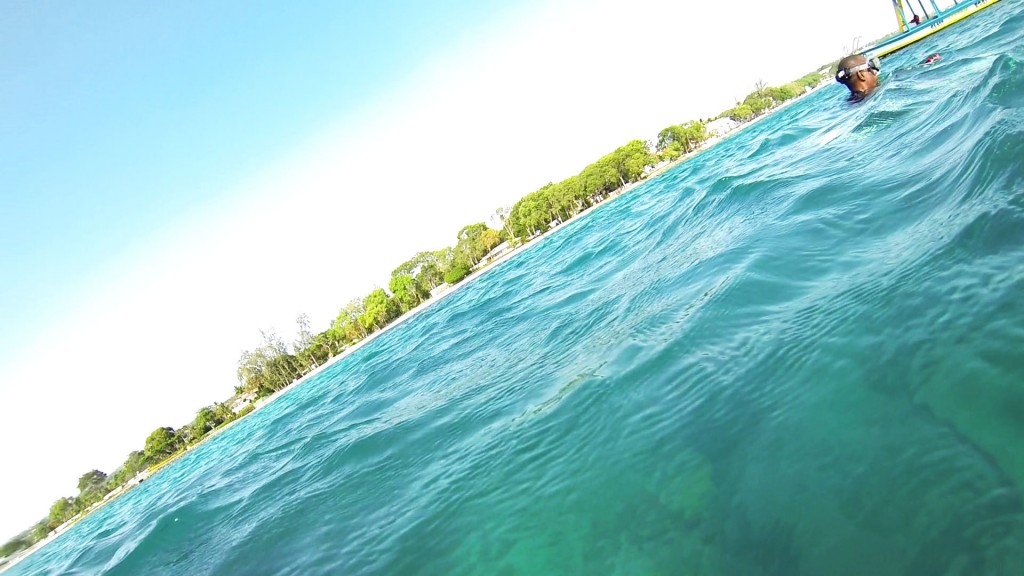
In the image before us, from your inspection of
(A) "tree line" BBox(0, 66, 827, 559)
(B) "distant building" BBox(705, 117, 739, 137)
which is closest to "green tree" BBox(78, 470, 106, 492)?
(A) "tree line" BBox(0, 66, 827, 559)

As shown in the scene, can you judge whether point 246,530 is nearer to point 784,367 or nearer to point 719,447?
point 719,447

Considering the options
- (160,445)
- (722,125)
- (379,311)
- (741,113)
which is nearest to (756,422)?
(379,311)

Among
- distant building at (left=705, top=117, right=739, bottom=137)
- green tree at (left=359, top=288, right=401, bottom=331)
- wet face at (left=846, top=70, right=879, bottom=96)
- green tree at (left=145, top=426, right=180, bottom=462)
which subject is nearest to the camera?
wet face at (left=846, top=70, right=879, bottom=96)

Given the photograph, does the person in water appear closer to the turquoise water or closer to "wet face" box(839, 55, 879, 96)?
"wet face" box(839, 55, 879, 96)

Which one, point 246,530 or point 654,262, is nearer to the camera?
point 246,530

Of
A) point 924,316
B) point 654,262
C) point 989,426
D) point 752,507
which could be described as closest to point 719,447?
point 752,507

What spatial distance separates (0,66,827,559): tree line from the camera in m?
84.4

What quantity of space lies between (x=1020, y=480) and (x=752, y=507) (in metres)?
1.61

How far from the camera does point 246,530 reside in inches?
369

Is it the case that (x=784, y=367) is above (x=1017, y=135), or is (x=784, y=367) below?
below

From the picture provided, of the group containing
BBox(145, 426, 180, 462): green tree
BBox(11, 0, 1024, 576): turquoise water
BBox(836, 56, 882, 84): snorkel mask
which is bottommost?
BBox(11, 0, 1024, 576): turquoise water

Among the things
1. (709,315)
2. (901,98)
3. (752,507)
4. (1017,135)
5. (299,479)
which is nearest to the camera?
(752,507)

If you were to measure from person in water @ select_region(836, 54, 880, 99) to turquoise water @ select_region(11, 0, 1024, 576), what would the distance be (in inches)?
452

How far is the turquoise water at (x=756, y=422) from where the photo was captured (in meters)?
3.17
